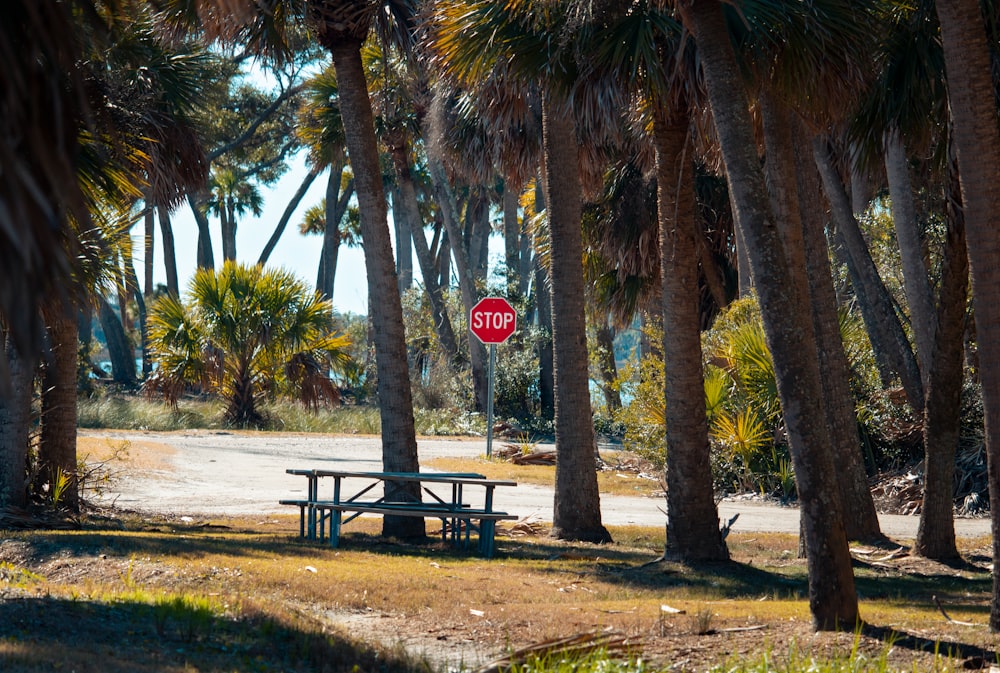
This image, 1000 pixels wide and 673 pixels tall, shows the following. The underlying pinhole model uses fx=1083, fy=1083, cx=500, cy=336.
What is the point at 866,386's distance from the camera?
56.8 feet

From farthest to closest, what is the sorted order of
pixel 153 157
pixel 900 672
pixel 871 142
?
pixel 153 157 → pixel 871 142 → pixel 900 672

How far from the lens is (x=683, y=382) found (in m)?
10.1

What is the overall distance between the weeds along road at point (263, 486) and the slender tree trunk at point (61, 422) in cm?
153

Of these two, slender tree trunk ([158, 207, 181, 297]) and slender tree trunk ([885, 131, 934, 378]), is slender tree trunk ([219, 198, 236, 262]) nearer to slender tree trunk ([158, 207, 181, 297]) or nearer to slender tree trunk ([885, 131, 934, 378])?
slender tree trunk ([158, 207, 181, 297])

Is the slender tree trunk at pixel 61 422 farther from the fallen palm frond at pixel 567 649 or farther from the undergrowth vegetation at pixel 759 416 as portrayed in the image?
the undergrowth vegetation at pixel 759 416

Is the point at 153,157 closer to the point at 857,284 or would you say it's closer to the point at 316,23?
the point at 316,23

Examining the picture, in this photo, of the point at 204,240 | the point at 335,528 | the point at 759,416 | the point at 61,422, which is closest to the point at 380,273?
the point at 335,528

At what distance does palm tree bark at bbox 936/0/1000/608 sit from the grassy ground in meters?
1.33

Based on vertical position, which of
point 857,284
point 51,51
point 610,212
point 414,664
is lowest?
point 414,664

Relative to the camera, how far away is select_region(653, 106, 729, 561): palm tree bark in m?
10.0

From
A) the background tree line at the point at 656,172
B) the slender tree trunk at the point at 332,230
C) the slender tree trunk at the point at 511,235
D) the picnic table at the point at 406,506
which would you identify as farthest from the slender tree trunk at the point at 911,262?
the slender tree trunk at the point at 332,230

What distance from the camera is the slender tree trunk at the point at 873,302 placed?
51.7 feet

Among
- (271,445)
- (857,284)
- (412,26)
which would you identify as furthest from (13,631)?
(271,445)

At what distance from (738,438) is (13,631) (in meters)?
12.2
